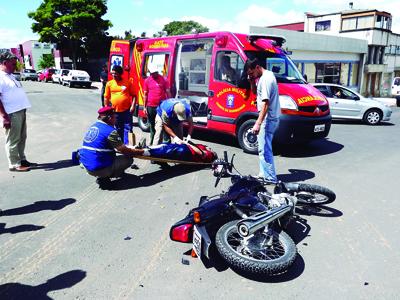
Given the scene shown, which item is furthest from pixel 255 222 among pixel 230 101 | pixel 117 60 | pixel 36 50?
pixel 36 50

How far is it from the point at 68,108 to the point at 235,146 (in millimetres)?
9966

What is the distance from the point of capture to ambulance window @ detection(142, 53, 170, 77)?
8.71 metres

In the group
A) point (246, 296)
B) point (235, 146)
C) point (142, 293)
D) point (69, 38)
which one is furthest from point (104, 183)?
point (69, 38)

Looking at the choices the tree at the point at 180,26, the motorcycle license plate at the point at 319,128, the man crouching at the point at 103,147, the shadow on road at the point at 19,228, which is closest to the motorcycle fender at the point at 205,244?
the shadow on road at the point at 19,228

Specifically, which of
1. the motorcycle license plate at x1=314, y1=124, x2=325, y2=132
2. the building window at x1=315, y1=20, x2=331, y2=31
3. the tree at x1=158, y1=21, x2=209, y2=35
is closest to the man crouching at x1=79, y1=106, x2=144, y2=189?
the motorcycle license plate at x1=314, y1=124, x2=325, y2=132

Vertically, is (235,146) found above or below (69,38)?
below

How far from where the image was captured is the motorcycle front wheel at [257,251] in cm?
286

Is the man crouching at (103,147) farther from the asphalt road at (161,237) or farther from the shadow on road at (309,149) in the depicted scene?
the shadow on road at (309,149)

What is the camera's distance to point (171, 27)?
66.9 m

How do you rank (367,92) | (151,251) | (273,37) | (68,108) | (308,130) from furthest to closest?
1. (367,92)
2. (68,108)
3. (273,37)
4. (308,130)
5. (151,251)

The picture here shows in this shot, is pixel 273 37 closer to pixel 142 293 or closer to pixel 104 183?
pixel 104 183

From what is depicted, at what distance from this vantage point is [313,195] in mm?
4348

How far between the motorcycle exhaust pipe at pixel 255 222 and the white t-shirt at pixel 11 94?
4.79m

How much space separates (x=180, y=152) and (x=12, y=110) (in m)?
3.04
